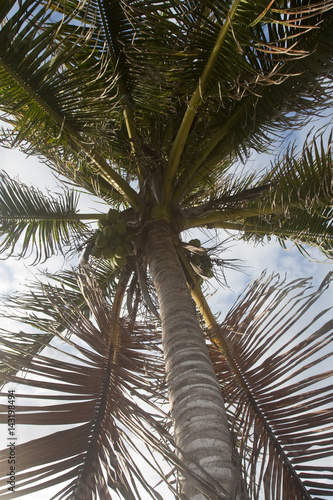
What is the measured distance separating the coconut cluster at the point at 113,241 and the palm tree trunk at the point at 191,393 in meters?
0.59

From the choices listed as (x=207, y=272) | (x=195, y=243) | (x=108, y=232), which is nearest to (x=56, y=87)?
(x=108, y=232)

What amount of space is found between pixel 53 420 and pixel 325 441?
1.43 m

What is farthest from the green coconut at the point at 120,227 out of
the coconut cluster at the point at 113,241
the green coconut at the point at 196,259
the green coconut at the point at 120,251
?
the green coconut at the point at 196,259

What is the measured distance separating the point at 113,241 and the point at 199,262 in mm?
1076

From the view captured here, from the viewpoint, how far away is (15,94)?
2.91 m

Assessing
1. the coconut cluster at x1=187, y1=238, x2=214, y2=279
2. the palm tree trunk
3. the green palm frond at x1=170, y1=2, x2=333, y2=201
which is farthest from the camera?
the coconut cluster at x1=187, y1=238, x2=214, y2=279

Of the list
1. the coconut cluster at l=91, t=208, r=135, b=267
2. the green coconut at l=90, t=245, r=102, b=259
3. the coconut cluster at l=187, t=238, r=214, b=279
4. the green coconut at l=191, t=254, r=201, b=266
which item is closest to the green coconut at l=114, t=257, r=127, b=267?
the coconut cluster at l=91, t=208, r=135, b=267

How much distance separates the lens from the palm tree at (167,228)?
1928 millimetres

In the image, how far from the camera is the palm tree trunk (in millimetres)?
1562

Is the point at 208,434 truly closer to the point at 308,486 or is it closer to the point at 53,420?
the point at 308,486

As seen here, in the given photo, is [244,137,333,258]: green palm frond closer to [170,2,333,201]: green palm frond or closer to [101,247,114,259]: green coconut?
[170,2,333,201]: green palm frond

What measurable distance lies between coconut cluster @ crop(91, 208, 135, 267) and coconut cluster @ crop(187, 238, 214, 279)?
674mm

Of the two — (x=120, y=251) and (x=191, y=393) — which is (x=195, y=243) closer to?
(x=120, y=251)

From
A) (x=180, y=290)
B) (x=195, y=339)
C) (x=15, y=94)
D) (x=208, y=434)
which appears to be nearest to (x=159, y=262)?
(x=180, y=290)
